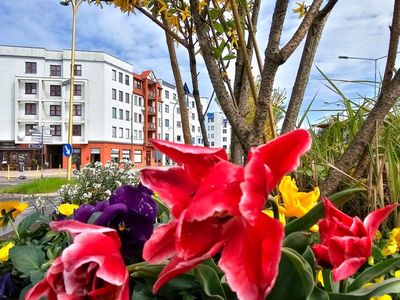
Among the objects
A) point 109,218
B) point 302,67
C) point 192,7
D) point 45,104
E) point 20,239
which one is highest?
point 45,104

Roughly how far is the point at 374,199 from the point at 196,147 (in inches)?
43.2

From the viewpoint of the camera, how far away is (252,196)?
15.5 inches

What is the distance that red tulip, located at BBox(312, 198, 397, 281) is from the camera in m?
0.50

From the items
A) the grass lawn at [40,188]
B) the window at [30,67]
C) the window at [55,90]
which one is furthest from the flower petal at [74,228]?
the window at [30,67]

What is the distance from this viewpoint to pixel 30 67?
45.2 meters

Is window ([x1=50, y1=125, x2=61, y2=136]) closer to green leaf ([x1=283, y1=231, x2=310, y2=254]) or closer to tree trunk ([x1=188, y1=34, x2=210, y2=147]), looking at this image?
tree trunk ([x1=188, y1=34, x2=210, y2=147])

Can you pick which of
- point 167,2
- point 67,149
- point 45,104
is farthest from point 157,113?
point 167,2

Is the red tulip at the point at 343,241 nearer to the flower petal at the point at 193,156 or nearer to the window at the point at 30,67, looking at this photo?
the flower petal at the point at 193,156

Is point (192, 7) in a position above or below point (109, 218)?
above

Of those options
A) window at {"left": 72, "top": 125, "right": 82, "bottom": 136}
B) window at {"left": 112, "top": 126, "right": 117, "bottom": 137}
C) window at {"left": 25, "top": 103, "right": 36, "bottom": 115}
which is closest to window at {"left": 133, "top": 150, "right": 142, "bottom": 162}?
window at {"left": 112, "top": 126, "right": 117, "bottom": 137}

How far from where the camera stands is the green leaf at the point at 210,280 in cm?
54

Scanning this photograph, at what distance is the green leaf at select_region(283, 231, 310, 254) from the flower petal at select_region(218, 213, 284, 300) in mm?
172

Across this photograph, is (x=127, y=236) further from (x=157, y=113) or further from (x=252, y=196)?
(x=157, y=113)

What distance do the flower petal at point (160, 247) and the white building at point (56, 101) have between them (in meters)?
44.9
